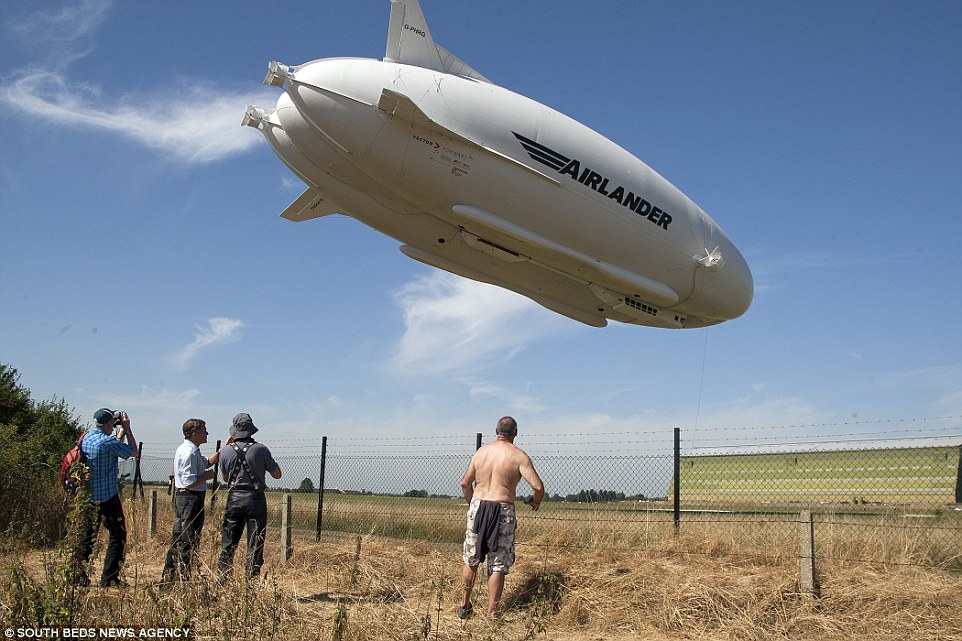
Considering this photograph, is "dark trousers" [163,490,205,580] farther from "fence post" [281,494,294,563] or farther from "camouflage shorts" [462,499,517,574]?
"camouflage shorts" [462,499,517,574]

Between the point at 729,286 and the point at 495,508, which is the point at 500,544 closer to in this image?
the point at 495,508

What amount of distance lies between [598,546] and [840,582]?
3.08m

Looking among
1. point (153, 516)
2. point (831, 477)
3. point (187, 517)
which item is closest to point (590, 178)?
point (187, 517)

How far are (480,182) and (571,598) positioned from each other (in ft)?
18.9

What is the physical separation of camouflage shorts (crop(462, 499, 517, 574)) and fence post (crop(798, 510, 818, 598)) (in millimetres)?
2885

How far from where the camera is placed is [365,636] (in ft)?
18.3

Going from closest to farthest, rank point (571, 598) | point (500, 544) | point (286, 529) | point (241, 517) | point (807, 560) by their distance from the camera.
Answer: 1. point (500, 544)
2. point (807, 560)
3. point (571, 598)
4. point (241, 517)
5. point (286, 529)

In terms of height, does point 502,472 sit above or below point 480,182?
below

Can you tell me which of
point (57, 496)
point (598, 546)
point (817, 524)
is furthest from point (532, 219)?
point (57, 496)

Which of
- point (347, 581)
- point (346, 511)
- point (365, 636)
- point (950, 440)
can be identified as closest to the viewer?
point (365, 636)

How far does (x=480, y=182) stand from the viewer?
1088 cm

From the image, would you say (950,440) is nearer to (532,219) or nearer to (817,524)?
(817,524)

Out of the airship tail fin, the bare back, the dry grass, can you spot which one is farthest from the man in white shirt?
the airship tail fin

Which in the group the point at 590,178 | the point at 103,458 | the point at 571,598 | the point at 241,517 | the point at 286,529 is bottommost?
the point at 571,598
